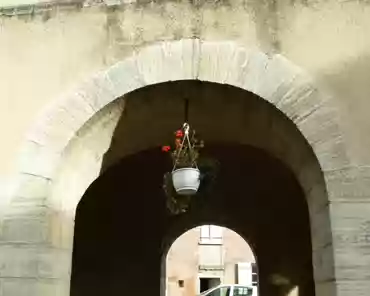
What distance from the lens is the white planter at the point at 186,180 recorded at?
12.6 ft

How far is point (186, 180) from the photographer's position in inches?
151

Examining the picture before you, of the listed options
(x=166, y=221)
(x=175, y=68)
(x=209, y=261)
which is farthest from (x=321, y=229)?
(x=209, y=261)

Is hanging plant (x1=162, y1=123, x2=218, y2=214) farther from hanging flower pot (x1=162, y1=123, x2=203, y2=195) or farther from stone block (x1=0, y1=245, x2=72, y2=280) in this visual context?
stone block (x1=0, y1=245, x2=72, y2=280)

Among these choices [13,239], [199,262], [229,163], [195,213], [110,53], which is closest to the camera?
[13,239]

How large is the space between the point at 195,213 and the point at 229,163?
3.55 ft

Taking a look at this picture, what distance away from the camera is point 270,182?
7207 millimetres

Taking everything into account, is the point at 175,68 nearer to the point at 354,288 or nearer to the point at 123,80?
the point at 123,80

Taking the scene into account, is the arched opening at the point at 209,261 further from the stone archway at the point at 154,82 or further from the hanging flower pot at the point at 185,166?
the stone archway at the point at 154,82

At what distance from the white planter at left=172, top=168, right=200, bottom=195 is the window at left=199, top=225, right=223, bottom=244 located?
46.1ft

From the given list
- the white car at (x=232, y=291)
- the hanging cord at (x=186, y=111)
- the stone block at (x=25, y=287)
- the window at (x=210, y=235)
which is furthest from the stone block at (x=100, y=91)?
the window at (x=210, y=235)

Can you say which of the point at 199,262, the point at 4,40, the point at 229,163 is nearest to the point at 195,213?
the point at 229,163

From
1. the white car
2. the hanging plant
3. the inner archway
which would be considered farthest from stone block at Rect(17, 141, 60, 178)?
the white car

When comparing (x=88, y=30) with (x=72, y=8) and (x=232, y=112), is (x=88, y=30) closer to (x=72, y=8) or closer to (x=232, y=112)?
(x=72, y=8)

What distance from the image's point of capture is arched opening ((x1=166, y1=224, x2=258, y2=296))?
54.9 ft
